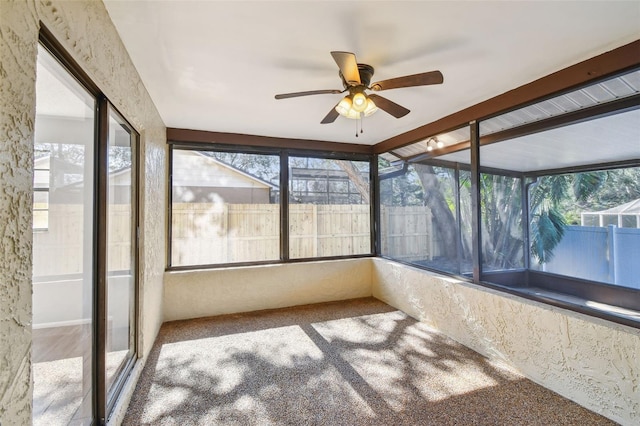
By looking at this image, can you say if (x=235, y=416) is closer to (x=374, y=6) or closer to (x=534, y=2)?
(x=374, y=6)

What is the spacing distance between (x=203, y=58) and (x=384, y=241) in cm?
336

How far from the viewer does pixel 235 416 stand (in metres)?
1.89

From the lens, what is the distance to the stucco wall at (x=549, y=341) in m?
1.78

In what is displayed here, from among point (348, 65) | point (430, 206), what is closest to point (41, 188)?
point (348, 65)

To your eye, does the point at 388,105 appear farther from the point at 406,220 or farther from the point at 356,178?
the point at 356,178

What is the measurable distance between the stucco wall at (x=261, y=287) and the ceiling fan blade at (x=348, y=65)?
8.80 ft

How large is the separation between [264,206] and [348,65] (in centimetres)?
256

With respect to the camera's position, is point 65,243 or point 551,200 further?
point 551,200

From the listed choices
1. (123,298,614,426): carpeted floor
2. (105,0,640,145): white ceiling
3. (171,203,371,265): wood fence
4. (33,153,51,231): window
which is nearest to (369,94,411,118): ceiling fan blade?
(105,0,640,145): white ceiling

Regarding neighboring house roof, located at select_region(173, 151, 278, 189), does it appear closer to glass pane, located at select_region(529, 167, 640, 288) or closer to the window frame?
the window frame

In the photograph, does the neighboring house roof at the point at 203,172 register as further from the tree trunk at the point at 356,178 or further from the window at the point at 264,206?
the tree trunk at the point at 356,178

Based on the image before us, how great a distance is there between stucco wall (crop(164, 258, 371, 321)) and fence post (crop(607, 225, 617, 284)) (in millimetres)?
2625

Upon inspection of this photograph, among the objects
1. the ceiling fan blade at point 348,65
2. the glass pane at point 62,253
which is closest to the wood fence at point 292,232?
the glass pane at point 62,253

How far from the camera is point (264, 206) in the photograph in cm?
398
